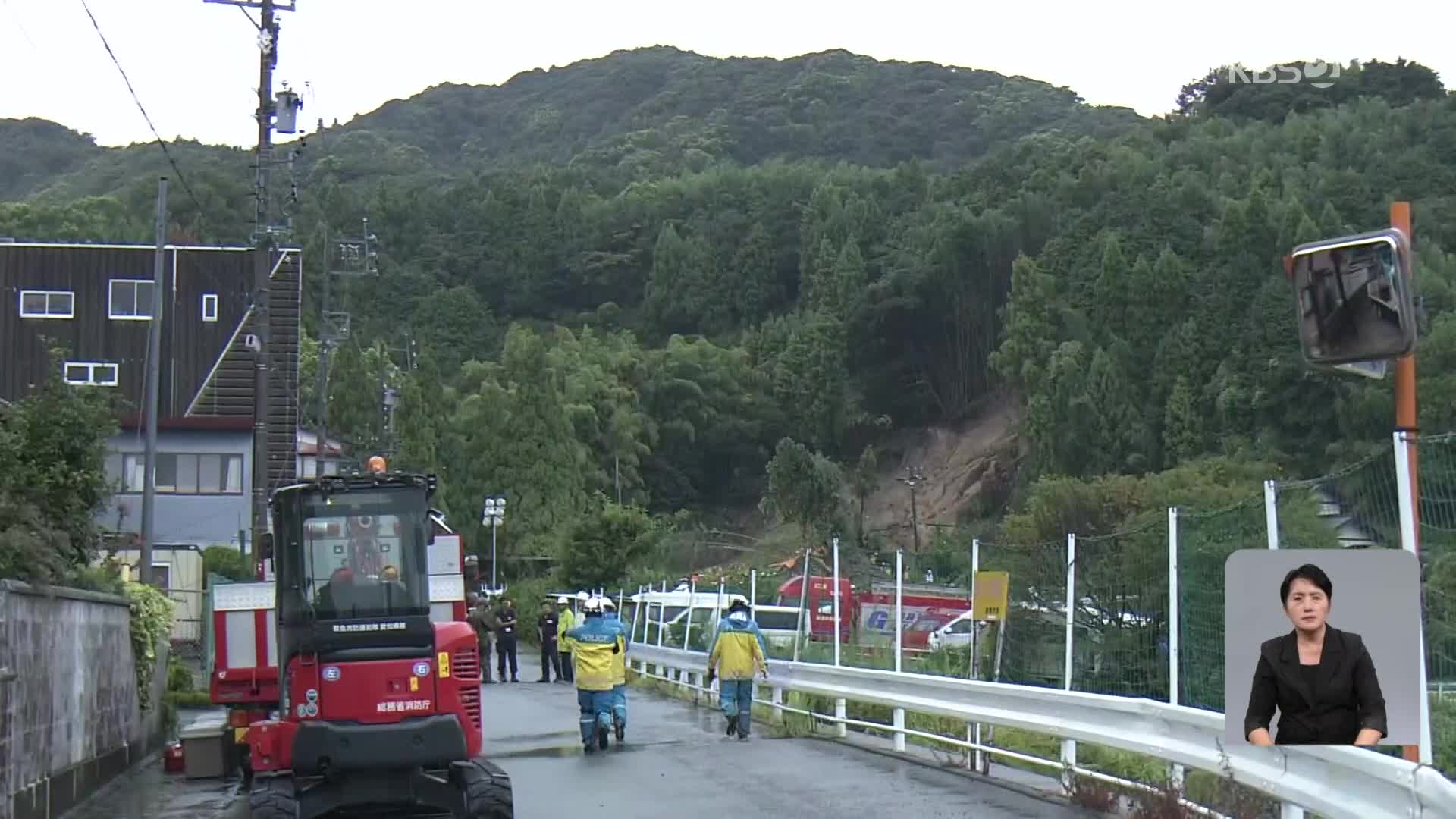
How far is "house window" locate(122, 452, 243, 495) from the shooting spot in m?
53.6

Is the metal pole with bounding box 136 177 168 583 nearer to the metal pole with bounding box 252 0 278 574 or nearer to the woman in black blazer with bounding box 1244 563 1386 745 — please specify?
the metal pole with bounding box 252 0 278 574

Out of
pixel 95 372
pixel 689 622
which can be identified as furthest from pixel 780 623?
pixel 95 372

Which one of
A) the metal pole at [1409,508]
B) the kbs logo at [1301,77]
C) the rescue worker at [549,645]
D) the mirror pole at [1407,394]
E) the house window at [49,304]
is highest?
the kbs logo at [1301,77]

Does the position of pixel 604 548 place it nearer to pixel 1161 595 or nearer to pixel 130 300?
pixel 130 300

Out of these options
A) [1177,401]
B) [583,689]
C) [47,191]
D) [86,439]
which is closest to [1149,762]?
[583,689]

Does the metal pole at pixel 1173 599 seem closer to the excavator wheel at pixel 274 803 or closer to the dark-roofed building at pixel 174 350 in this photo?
A: the excavator wheel at pixel 274 803

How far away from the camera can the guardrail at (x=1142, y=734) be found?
7.60 m

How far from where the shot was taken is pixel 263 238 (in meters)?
29.2

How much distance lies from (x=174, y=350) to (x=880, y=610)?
→ 121 feet

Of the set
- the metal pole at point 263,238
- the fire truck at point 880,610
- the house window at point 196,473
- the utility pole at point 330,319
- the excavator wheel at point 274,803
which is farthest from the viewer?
the house window at point 196,473

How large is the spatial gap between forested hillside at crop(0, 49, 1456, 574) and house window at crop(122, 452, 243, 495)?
13831mm

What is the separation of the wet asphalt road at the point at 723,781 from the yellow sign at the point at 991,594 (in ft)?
4.94

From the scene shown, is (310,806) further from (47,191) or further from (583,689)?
(47,191)

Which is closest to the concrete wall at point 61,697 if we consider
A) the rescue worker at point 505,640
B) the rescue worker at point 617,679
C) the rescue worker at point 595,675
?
the rescue worker at point 595,675
